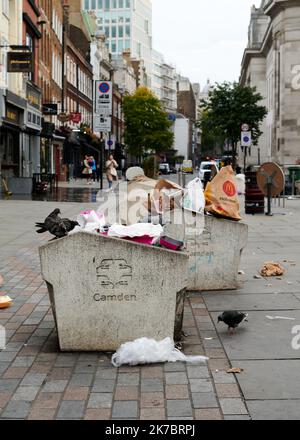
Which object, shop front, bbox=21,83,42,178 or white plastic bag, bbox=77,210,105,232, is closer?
white plastic bag, bbox=77,210,105,232

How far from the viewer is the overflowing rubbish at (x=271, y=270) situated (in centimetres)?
945

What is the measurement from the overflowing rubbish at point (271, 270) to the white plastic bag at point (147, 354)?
13.5 ft

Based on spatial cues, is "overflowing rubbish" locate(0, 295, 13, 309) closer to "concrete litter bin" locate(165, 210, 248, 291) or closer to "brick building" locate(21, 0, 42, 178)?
"concrete litter bin" locate(165, 210, 248, 291)

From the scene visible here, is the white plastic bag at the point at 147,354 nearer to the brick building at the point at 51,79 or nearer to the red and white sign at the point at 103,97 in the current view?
the red and white sign at the point at 103,97

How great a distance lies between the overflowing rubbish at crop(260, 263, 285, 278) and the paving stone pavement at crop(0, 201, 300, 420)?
2.36 meters

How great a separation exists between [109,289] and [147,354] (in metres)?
0.60

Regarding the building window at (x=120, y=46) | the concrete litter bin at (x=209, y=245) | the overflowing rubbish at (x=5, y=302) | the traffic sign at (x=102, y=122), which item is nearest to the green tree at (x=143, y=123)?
the building window at (x=120, y=46)

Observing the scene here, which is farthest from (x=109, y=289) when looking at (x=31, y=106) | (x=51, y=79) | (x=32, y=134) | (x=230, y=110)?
(x=230, y=110)

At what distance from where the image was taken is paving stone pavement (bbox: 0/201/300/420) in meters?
4.30

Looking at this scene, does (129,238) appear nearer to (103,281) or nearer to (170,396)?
(103,281)

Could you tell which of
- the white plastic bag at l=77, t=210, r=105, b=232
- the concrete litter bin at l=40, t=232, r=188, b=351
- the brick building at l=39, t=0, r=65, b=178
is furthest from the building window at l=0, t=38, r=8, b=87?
the concrete litter bin at l=40, t=232, r=188, b=351

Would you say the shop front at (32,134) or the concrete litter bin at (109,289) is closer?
the concrete litter bin at (109,289)
